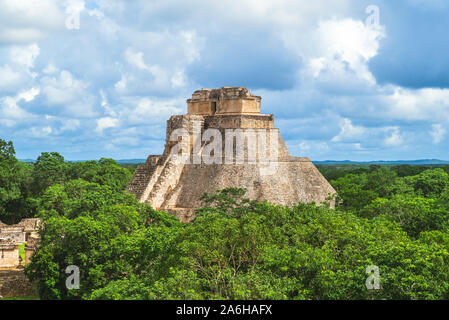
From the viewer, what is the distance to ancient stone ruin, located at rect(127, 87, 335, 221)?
86.5 feet

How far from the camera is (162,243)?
666 inches

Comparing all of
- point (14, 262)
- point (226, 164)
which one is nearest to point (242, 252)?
point (226, 164)

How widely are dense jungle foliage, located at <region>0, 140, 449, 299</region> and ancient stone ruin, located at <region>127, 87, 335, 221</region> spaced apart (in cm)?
195

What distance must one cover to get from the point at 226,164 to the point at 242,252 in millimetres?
11592

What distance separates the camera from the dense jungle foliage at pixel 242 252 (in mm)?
13023

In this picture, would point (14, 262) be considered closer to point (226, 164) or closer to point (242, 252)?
point (226, 164)

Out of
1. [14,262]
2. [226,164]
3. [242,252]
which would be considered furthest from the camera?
[14,262]

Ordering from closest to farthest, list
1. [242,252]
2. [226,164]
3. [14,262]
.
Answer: [242,252] → [226,164] → [14,262]

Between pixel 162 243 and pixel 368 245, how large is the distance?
6644 mm

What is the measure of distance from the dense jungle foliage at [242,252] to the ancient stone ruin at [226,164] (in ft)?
6.38

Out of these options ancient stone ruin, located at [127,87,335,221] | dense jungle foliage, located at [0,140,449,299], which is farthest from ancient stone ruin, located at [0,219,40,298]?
ancient stone ruin, located at [127,87,335,221]

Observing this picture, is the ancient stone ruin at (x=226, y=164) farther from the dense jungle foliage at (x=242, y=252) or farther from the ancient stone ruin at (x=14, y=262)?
the ancient stone ruin at (x=14, y=262)

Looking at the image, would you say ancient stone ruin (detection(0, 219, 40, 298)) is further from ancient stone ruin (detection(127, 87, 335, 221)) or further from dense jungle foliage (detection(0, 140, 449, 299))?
ancient stone ruin (detection(127, 87, 335, 221))

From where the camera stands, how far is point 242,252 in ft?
52.2
